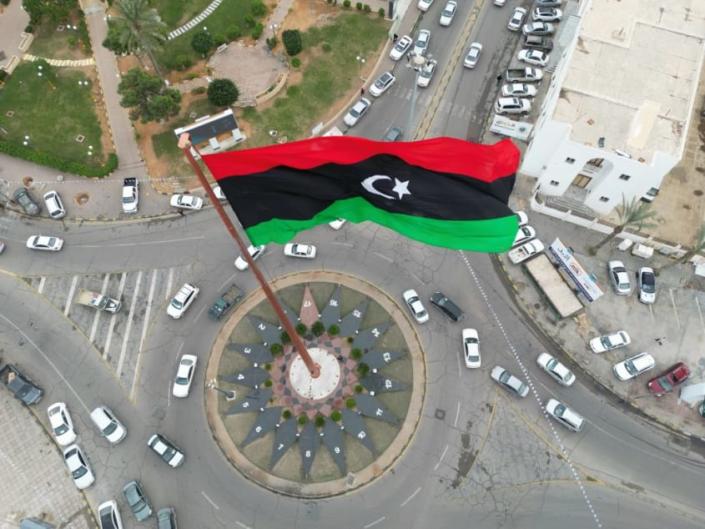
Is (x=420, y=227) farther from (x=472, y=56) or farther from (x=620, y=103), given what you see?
(x=472, y=56)

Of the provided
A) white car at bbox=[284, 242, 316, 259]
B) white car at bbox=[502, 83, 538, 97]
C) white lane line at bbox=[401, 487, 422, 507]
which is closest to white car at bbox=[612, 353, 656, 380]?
white lane line at bbox=[401, 487, 422, 507]

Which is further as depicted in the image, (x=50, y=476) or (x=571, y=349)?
(x=571, y=349)

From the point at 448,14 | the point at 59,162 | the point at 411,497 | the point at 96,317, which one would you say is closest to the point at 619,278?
the point at 411,497

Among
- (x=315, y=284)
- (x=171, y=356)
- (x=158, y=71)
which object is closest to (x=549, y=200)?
(x=315, y=284)

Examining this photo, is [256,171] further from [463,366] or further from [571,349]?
[571,349]

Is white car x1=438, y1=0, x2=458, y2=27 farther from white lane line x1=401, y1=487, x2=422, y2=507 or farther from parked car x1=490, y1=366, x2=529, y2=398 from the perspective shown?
white lane line x1=401, y1=487, x2=422, y2=507

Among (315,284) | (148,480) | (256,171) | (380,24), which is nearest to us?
(256,171)

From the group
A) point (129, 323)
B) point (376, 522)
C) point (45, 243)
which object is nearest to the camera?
point (376, 522)

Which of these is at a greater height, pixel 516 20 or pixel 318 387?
pixel 516 20
